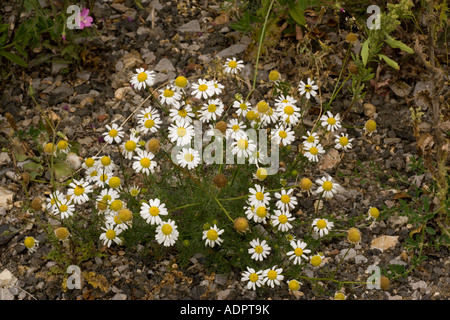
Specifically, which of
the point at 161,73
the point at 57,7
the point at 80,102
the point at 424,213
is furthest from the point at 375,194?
the point at 57,7

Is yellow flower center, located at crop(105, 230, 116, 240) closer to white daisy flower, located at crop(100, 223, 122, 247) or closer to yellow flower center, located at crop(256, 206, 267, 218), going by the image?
white daisy flower, located at crop(100, 223, 122, 247)

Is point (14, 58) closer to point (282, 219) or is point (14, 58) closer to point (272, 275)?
point (282, 219)

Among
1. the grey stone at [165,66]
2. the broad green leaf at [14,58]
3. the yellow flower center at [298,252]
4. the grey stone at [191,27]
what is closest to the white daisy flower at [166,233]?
the yellow flower center at [298,252]

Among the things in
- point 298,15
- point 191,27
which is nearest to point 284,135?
point 298,15

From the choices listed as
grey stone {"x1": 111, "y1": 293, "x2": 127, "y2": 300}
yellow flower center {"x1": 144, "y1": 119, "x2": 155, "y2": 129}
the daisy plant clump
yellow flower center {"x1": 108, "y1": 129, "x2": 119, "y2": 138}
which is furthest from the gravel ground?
yellow flower center {"x1": 144, "y1": 119, "x2": 155, "y2": 129}

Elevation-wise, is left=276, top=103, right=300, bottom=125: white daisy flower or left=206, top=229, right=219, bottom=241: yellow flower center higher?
left=276, top=103, right=300, bottom=125: white daisy flower

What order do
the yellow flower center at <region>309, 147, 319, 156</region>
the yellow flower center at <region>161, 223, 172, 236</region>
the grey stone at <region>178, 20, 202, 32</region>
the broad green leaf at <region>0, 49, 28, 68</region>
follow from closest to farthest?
the yellow flower center at <region>161, 223, 172, 236</region>
the yellow flower center at <region>309, 147, 319, 156</region>
the broad green leaf at <region>0, 49, 28, 68</region>
the grey stone at <region>178, 20, 202, 32</region>
